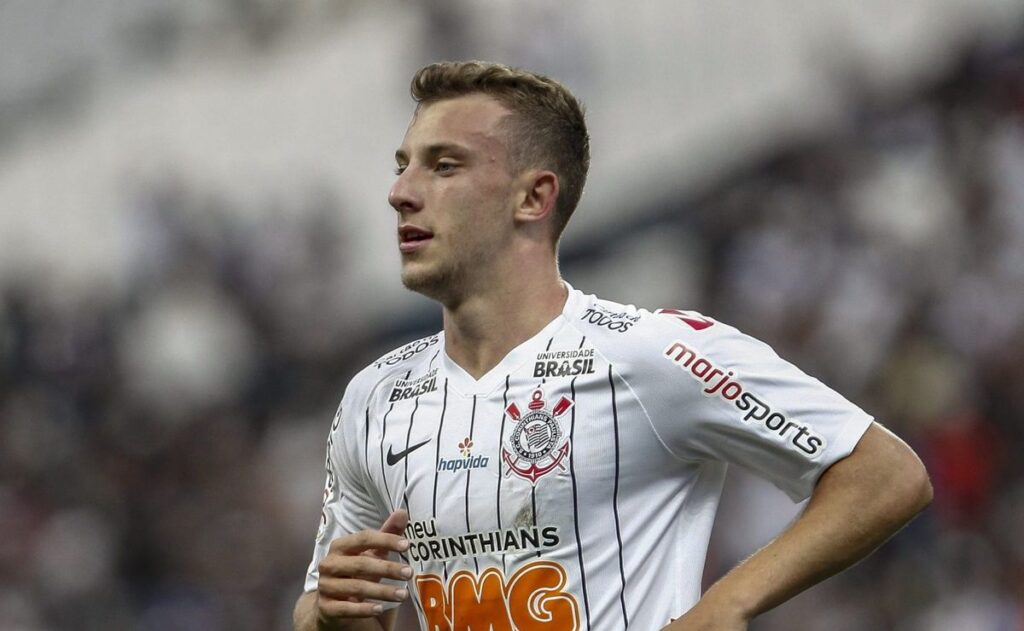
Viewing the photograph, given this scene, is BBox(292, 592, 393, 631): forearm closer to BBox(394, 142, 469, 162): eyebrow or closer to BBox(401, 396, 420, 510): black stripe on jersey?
BBox(401, 396, 420, 510): black stripe on jersey

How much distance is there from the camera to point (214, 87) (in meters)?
14.6

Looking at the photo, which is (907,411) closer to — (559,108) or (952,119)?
(952,119)

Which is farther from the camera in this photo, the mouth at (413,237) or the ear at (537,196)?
the ear at (537,196)

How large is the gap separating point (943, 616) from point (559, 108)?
497cm

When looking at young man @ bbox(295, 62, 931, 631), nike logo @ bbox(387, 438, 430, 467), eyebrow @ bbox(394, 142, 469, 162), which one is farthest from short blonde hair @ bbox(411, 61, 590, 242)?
nike logo @ bbox(387, 438, 430, 467)

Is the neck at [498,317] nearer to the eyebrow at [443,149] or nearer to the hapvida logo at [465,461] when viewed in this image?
the hapvida logo at [465,461]

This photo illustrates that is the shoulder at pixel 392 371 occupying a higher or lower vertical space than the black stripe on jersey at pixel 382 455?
higher

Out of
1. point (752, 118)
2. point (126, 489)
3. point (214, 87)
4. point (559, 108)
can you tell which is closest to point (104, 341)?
point (126, 489)

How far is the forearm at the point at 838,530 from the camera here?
10.2 ft

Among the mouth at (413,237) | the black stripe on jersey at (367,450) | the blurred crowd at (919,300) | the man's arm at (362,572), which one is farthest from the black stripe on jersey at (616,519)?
the blurred crowd at (919,300)

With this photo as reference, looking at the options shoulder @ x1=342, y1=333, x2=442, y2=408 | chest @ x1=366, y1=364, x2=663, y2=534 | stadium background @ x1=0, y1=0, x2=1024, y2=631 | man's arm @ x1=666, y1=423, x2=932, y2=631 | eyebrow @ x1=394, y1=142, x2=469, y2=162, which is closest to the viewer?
man's arm @ x1=666, y1=423, x2=932, y2=631

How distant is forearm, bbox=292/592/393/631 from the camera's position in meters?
3.62

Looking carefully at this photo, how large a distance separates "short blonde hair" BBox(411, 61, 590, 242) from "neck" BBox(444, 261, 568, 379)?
0.66 ft

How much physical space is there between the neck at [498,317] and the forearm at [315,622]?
0.64 metres
